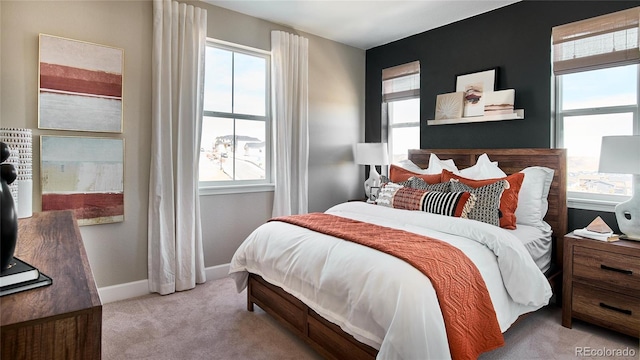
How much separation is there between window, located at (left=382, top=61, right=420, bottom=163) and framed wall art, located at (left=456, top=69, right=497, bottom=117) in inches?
24.7

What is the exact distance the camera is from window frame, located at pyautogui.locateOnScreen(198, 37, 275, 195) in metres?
3.49

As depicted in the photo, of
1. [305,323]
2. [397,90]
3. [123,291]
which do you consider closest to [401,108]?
[397,90]

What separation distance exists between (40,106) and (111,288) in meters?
1.52

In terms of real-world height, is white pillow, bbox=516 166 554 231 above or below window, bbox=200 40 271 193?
below

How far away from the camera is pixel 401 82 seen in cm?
431

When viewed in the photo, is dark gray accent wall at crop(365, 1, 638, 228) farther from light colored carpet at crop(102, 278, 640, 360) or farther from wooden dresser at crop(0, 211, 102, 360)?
wooden dresser at crop(0, 211, 102, 360)

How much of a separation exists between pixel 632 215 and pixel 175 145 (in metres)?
3.56

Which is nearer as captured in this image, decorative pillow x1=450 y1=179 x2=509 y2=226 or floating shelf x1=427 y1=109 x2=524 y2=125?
decorative pillow x1=450 y1=179 x2=509 y2=226

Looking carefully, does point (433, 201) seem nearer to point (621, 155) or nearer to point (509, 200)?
point (509, 200)

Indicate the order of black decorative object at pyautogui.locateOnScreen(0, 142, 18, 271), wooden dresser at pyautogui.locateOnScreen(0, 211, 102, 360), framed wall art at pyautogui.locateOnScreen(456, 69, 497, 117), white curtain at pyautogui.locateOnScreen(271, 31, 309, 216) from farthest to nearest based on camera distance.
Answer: white curtain at pyautogui.locateOnScreen(271, 31, 309, 216) → framed wall art at pyautogui.locateOnScreen(456, 69, 497, 117) → black decorative object at pyautogui.locateOnScreen(0, 142, 18, 271) → wooden dresser at pyautogui.locateOnScreen(0, 211, 102, 360)

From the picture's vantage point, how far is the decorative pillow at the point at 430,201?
8.77 ft

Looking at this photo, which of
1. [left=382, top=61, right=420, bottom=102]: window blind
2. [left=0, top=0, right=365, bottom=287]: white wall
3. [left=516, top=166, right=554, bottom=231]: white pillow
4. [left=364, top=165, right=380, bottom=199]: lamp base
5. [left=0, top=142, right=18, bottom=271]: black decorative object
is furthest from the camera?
[left=364, top=165, right=380, bottom=199]: lamp base

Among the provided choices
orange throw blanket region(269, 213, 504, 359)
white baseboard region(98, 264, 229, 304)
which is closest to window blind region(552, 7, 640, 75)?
orange throw blanket region(269, 213, 504, 359)

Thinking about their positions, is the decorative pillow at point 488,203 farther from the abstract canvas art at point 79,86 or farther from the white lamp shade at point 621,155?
the abstract canvas art at point 79,86
